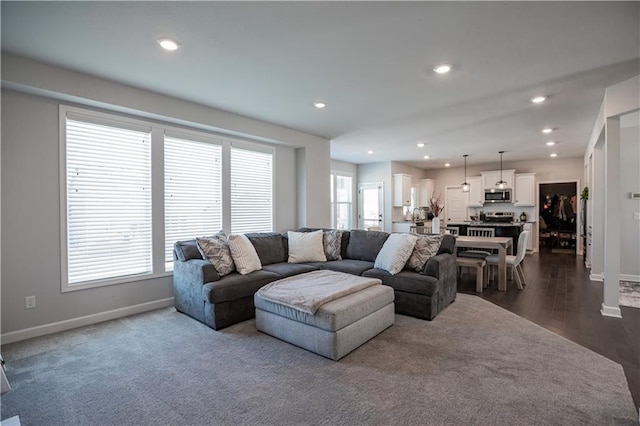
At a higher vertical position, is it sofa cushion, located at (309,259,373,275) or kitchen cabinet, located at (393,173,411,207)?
kitchen cabinet, located at (393,173,411,207)

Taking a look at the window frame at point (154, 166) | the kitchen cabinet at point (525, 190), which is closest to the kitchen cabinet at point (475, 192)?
the kitchen cabinet at point (525, 190)

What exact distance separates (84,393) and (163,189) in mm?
2553

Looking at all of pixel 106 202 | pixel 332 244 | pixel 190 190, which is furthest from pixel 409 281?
pixel 106 202

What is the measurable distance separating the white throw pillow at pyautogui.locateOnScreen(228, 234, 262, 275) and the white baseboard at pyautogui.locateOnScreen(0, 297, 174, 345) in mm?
1184

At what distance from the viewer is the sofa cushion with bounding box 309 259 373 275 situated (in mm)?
4328

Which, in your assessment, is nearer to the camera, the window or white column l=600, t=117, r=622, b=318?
white column l=600, t=117, r=622, b=318

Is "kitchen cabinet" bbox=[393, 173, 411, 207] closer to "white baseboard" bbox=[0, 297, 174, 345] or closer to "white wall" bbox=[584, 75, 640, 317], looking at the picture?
"white wall" bbox=[584, 75, 640, 317]

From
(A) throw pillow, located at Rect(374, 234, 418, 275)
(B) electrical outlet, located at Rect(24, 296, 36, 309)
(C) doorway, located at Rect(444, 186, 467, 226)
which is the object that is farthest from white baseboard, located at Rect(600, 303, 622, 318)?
(C) doorway, located at Rect(444, 186, 467, 226)

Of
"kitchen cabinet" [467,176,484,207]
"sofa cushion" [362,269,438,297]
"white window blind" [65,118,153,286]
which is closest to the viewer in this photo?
"white window blind" [65,118,153,286]

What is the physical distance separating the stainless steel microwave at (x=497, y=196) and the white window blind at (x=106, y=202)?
9009mm

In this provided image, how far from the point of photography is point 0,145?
293cm

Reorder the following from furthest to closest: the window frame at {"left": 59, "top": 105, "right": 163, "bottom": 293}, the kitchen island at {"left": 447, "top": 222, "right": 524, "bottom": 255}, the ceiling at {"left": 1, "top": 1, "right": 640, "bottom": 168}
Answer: the kitchen island at {"left": 447, "top": 222, "right": 524, "bottom": 255}, the window frame at {"left": 59, "top": 105, "right": 163, "bottom": 293}, the ceiling at {"left": 1, "top": 1, "right": 640, "bottom": 168}

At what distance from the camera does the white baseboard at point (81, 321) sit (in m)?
3.13

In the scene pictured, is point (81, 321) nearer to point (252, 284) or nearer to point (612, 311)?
point (252, 284)
